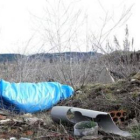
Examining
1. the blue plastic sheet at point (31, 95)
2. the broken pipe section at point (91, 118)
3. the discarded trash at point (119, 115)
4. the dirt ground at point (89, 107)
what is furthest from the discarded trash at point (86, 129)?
the blue plastic sheet at point (31, 95)

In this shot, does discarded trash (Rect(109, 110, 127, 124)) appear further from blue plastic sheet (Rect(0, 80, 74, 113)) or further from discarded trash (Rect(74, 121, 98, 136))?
blue plastic sheet (Rect(0, 80, 74, 113))

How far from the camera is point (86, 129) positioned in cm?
335

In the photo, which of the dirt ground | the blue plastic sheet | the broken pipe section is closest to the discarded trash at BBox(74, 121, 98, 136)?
the dirt ground

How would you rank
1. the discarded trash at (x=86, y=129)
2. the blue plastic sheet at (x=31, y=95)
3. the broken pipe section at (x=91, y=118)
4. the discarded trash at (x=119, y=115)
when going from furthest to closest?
the blue plastic sheet at (x=31, y=95) → the discarded trash at (x=119, y=115) → the broken pipe section at (x=91, y=118) → the discarded trash at (x=86, y=129)

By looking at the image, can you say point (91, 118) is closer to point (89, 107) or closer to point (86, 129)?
point (86, 129)

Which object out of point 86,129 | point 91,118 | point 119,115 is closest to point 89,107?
point 119,115

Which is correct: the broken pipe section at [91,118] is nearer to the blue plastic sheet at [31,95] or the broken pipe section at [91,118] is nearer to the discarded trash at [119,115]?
the discarded trash at [119,115]

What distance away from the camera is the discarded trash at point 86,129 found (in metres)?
3.34

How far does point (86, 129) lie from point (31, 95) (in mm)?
2602

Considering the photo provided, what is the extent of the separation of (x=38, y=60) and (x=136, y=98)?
16.2 feet

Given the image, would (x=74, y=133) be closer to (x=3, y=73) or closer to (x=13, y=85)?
(x=13, y=85)

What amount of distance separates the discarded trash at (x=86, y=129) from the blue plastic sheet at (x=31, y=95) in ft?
7.07

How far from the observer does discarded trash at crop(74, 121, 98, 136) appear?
11.0 ft

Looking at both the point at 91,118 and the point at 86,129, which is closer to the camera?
the point at 86,129
